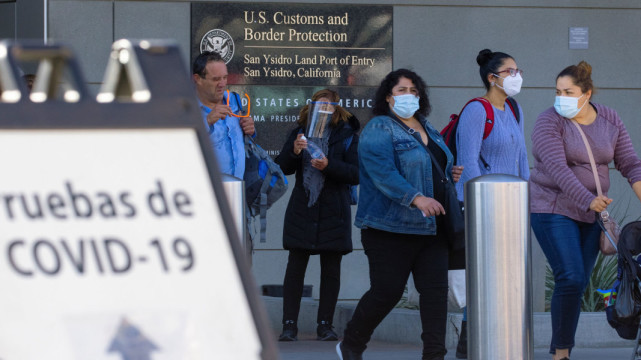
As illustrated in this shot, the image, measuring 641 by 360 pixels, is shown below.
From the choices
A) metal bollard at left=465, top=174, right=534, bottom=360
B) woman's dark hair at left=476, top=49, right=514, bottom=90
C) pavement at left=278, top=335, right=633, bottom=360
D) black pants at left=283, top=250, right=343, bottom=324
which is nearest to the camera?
metal bollard at left=465, top=174, right=534, bottom=360

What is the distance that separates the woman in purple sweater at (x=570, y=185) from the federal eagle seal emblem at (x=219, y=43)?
4.49 m

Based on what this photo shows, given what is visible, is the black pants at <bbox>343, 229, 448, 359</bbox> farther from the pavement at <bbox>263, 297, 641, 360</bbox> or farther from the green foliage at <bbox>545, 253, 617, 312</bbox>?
the green foliage at <bbox>545, 253, 617, 312</bbox>

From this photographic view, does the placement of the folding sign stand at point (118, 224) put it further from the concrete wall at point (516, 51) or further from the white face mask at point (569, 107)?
the concrete wall at point (516, 51)

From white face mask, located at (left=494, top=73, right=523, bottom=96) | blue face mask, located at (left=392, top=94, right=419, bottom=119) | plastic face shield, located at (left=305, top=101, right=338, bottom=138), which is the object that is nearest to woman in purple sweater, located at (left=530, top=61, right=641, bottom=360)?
white face mask, located at (left=494, top=73, right=523, bottom=96)

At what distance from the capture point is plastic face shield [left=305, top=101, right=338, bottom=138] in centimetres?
781

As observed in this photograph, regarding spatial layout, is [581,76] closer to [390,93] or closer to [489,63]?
[489,63]

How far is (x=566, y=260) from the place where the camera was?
6500 mm

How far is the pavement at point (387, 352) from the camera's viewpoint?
7.58 m

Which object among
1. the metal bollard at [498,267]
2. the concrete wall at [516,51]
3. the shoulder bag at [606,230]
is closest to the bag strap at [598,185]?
the shoulder bag at [606,230]

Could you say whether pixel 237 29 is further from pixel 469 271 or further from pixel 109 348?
pixel 109 348

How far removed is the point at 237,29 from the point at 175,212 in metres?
8.76

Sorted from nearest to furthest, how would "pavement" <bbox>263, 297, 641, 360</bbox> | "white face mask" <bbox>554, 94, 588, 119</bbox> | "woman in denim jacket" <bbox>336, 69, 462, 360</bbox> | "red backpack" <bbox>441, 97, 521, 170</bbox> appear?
"woman in denim jacket" <bbox>336, 69, 462, 360</bbox> < "white face mask" <bbox>554, 94, 588, 119</bbox> < "red backpack" <bbox>441, 97, 521, 170</bbox> < "pavement" <bbox>263, 297, 641, 360</bbox>

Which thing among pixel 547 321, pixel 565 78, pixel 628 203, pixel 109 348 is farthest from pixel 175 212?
pixel 628 203

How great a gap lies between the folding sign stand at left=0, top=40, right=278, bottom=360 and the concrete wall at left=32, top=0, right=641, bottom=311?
28.3 feet
